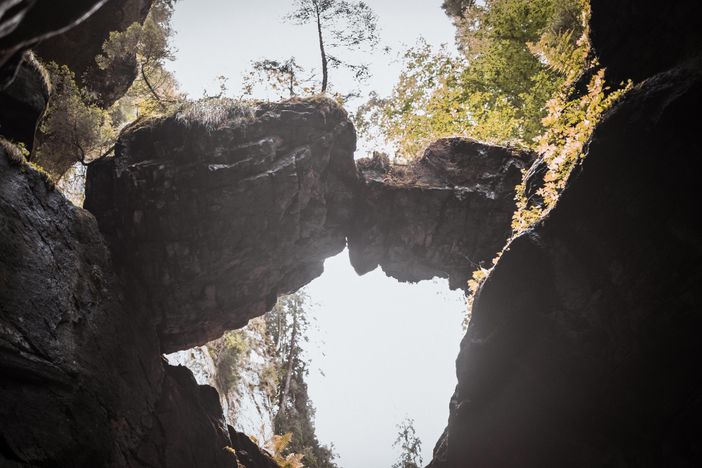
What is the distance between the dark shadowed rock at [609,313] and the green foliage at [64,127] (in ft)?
33.4

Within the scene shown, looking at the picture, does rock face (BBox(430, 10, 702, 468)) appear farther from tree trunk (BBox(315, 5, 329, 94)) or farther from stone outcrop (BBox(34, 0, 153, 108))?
stone outcrop (BBox(34, 0, 153, 108))

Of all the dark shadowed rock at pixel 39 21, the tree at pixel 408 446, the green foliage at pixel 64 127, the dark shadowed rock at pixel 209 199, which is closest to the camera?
the dark shadowed rock at pixel 39 21

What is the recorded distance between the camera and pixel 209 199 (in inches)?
411

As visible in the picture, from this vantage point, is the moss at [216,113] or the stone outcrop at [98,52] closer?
the moss at [216,113]

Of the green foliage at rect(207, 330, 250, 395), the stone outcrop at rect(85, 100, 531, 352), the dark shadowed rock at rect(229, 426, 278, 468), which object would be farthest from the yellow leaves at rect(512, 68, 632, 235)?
the green foliage at rect(207, 330, 250, 395)

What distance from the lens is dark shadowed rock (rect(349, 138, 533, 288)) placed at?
1135cm

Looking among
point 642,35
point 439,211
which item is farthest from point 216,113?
point 642,35

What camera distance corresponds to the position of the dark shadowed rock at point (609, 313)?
577cm

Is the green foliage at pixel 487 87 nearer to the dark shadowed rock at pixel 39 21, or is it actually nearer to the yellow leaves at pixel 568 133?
the yellow leaves at pixel 568 133

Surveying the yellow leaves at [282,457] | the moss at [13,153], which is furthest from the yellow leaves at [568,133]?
the yellow leaves at [282,457]

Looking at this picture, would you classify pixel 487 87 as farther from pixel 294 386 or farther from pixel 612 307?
pixel 294 386

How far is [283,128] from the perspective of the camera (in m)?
11.2

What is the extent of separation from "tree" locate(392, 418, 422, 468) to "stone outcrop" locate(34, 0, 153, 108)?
19.6 meters

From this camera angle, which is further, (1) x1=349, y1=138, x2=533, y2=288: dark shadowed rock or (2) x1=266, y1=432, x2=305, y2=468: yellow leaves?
(2) x1=266, y1=432, x2=305, y2=468: yellow leaves
